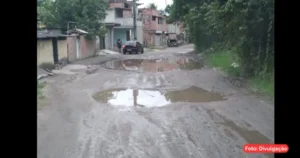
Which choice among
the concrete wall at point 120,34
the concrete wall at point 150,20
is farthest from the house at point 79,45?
the concrete wall at point 150,20

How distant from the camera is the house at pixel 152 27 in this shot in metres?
60.5

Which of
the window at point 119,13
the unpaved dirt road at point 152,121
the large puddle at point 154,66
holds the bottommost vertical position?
the unpaved dirt road at point 152,121

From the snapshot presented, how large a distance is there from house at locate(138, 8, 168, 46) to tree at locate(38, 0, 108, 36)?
25.9 m

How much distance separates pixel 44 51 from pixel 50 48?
0.97 meters

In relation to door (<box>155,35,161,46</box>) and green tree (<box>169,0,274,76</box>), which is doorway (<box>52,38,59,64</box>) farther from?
door (<box>155,35,161,46</box>)

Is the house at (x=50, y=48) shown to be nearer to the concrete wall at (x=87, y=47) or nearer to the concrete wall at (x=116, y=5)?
the concrete wall at (x=87, y=47)

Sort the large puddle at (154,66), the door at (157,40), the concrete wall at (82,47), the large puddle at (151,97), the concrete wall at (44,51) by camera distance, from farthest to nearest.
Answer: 1. the door at (157,40)
2. the concrete wall at (82,47)
3. the large puddle at (154,66)
4. the concrete wall at (44,51)
5. the large puddle at (151,97)

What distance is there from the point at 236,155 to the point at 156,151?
1264 mm

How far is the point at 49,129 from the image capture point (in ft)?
25.3

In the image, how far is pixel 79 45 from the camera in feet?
96.1

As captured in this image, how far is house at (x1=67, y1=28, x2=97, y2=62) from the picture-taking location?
87.1 feet

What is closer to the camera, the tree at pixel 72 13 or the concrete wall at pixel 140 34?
the tree at pixel 72 13

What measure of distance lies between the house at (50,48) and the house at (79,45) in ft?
6.91
